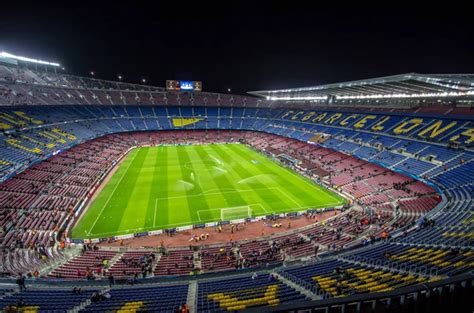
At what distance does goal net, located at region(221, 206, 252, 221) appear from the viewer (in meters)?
33.0

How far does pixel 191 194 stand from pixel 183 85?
212 ft

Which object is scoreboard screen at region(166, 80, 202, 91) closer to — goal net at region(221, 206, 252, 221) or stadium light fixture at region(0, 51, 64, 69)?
stadium light fixture at region(0, 51, 64, 69)

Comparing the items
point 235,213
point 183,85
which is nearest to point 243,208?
point 235,213

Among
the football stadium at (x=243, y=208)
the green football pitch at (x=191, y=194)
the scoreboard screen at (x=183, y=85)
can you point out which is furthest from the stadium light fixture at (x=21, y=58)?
the green football pitch at (x=191, y=194)

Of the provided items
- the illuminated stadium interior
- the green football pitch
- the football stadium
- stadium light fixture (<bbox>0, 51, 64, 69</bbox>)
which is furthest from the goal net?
stadium light fixture (<bbox>0, 51, 64, 69</bbox>)

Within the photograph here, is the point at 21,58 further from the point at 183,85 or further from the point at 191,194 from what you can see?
the point at 191,194

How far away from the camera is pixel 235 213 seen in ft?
111

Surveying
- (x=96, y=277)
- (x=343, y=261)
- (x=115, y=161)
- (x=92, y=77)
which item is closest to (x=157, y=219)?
(x=96, y=277)

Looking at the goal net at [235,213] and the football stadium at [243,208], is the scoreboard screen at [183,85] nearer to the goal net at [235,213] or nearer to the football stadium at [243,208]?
Result: the football stadium at [243,208]

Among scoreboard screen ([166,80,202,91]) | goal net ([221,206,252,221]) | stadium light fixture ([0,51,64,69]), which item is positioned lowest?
goal net ([221,206,252,221])

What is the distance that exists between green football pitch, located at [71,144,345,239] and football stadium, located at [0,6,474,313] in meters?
0.28

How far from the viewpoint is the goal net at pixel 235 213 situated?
108ft

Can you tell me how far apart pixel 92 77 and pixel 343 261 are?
100135 mm

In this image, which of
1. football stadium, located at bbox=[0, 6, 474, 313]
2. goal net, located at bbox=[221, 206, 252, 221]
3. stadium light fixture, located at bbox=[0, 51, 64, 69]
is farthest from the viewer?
stadium light fixture, located at bbox=[0, 51, 64, 69]
